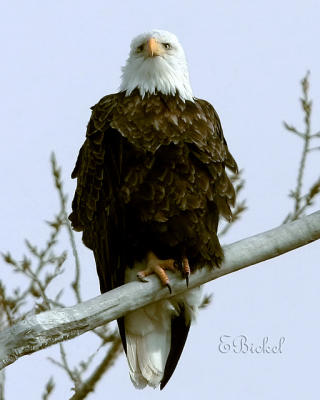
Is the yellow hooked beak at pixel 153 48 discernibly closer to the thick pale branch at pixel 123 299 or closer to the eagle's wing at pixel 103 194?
the eagle's wing at pixel 103 194

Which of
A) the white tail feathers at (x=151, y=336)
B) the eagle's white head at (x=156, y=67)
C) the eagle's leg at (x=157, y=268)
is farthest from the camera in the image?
the white tail feathers at (x=151, y=336)

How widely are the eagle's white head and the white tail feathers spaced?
50.0 inches

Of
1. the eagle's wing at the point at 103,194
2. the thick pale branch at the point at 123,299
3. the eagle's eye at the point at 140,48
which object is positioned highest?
the eagle's eye at the point at 140,48

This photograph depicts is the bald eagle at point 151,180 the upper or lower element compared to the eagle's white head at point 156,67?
lower

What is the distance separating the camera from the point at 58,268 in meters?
5.79

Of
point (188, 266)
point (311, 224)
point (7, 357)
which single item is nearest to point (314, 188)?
point (311, 224)

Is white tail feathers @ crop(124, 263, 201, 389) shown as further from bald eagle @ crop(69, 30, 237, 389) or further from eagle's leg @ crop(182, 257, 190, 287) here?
eagle's leg @ crop(182, 257, 190, 287)

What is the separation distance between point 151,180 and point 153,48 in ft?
3.03

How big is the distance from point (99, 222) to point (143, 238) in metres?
0.28

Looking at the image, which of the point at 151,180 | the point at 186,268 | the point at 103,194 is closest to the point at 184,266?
the point at 186,268

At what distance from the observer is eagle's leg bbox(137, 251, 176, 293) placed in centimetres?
501

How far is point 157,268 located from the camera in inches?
198

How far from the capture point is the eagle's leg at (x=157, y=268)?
16.4 feet

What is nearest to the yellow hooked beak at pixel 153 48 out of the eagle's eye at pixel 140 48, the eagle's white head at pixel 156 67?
the eagle's white head at pixel 156 67
